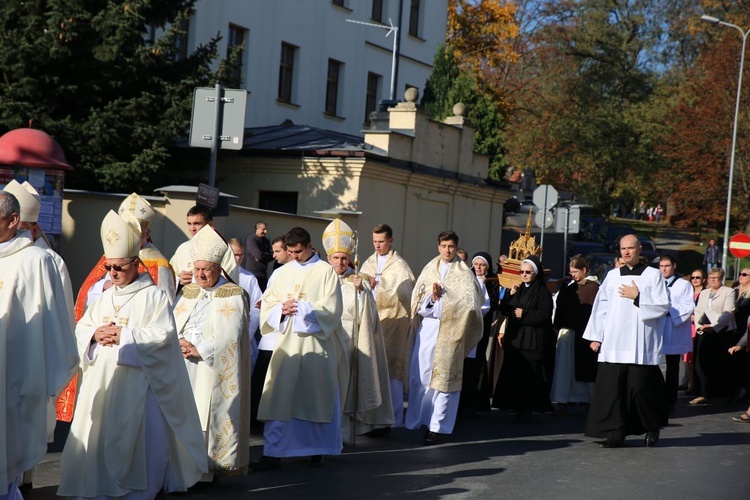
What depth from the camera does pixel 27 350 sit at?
6727 millimetres

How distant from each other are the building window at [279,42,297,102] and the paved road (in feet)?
71.2

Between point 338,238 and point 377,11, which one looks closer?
point 338,238

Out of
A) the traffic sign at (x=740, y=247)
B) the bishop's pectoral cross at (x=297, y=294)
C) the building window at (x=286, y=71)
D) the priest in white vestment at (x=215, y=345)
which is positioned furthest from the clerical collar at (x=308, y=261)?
the building window at (x=286, y=71)

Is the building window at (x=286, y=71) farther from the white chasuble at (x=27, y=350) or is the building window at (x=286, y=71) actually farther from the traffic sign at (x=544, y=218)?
the white chasuble at (x=27, y=350)

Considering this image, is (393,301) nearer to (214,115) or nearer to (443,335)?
(443,335)

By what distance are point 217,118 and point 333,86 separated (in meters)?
23.8

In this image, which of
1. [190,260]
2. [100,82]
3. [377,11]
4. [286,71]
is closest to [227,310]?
[190,260]

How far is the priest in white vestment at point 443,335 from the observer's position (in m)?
11.5

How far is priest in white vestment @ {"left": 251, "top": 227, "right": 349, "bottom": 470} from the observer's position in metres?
9.47

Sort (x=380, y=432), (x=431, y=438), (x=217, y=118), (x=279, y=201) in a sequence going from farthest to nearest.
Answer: (x=279, y=201) < (x=217, y=118) < (x=380, y=432) < (x=431, y=438)

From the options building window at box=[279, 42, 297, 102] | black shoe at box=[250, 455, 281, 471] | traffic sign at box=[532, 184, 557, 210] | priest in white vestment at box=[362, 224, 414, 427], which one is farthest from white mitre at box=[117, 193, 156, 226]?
building window at box=[279, 42, 297, 102]

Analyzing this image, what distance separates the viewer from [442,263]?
39.7ft

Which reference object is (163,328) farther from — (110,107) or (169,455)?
(110,107)

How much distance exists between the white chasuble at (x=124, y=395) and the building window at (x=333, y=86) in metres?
28.0
